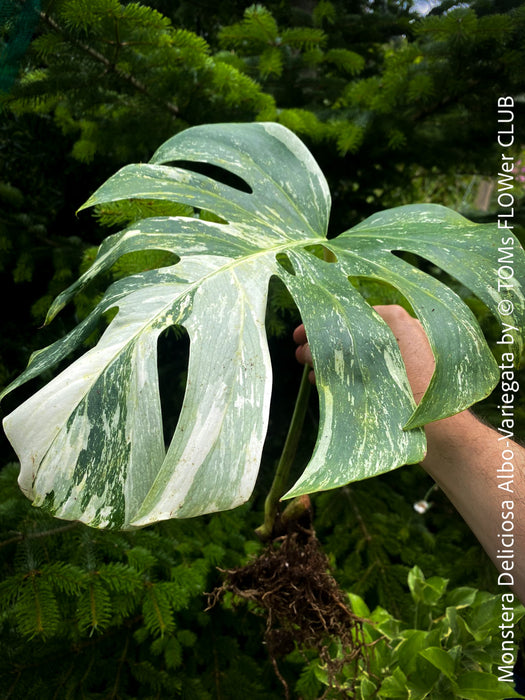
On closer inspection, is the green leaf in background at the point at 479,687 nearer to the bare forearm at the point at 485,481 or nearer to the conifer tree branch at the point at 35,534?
the bare forearm at the point at 485,481

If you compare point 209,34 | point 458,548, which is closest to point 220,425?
point 458,548

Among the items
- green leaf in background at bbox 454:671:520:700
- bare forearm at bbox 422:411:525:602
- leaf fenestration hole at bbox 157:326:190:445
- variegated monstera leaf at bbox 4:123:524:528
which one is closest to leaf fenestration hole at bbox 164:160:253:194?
leaf fenestration hole at bbox 157:326:190:445

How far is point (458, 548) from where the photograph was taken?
1.38 metres

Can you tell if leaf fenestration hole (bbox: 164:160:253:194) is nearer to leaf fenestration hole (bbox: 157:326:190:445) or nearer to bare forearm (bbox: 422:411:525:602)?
leaf fenestration hole (bbox: 157:326:190:445)

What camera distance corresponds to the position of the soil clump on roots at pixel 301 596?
827 mm

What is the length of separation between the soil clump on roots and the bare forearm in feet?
0.95

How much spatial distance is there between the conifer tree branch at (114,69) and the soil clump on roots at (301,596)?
1088 mm

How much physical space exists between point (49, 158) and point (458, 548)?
1806mm

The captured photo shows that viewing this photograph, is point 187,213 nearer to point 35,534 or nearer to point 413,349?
point 413,349

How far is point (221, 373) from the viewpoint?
1.61ft

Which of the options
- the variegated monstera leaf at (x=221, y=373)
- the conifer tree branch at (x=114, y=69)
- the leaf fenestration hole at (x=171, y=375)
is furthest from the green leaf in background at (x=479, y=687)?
the conifer tree branch at (x=114, y=69)

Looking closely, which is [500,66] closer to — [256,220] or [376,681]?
[256,220]

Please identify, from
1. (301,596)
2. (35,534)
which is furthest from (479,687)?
(35,534)

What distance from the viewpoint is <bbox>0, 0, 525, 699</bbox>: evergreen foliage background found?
3.01 ft
